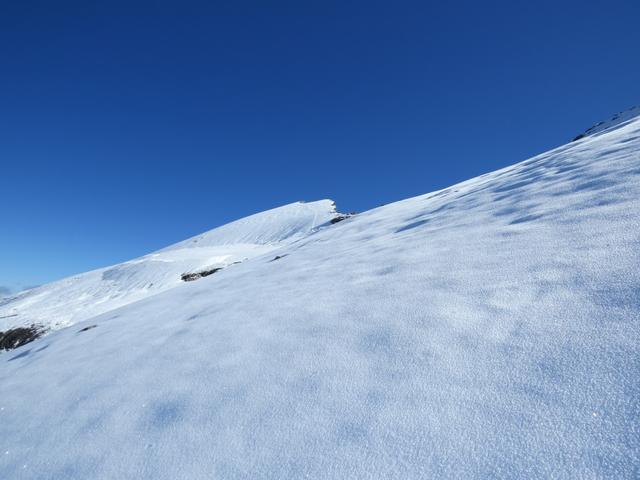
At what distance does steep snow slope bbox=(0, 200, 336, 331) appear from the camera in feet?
67.7

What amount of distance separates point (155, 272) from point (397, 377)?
26.4 m

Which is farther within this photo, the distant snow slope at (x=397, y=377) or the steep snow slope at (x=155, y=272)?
the steep snow slope at (x=155, y=272)

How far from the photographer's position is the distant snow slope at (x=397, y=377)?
190 cm

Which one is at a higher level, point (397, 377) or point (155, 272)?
point (155, 272)

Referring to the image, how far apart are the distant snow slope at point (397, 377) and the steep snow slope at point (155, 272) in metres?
17.2

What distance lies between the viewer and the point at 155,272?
25250 mm

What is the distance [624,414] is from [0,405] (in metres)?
6.68

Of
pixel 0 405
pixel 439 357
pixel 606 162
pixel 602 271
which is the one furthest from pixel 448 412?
pixel 606 162

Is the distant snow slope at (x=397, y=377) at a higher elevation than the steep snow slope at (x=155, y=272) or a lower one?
lower

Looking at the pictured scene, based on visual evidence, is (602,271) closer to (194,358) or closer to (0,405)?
(194,358)

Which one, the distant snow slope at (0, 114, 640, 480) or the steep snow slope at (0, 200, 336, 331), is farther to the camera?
the steep snow slope at (0, 200, 336, 331)

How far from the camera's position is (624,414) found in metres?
1.76

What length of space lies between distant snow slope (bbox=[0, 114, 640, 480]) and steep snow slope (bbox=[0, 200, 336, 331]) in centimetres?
1723

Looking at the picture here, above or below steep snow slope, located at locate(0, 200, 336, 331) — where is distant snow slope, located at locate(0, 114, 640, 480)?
below
